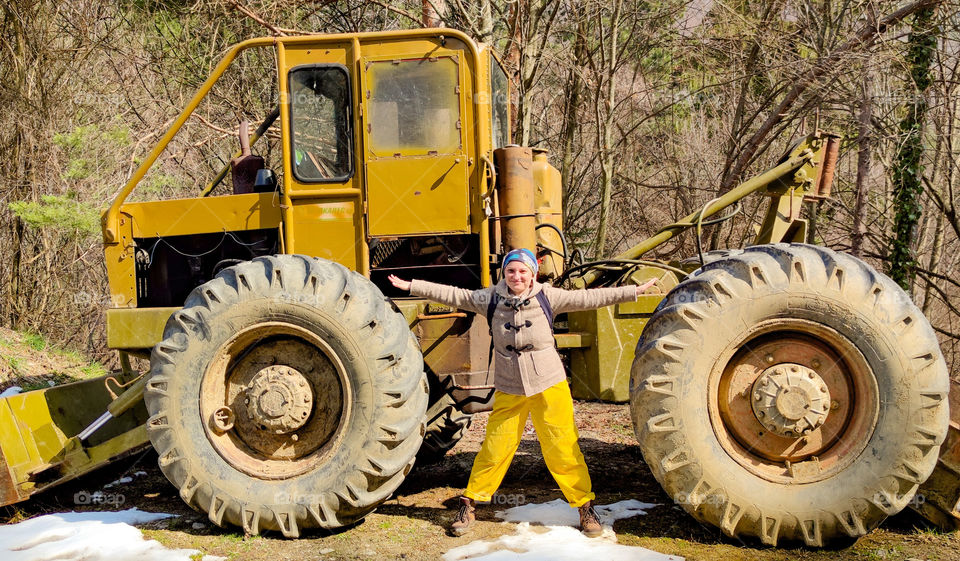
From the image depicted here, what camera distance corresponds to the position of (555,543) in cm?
418

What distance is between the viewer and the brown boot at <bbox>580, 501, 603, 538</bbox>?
4273mm

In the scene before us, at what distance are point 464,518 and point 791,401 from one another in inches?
74.3

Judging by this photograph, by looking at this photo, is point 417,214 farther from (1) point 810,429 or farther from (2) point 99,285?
(2) point 99,285

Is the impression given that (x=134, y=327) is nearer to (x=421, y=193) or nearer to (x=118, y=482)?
(x=118, y=482)

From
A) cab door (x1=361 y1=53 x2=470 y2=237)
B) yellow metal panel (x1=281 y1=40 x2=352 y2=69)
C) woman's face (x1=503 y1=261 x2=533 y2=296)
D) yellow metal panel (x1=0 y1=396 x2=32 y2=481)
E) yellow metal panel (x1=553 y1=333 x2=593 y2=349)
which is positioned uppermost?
yellow metal panel (x1=281 y1=40 x2=352 y2=69)

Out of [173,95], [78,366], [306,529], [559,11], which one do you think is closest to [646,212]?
[559,11]

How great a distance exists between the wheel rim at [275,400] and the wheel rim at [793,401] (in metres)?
2.14

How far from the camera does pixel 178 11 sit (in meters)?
11.3

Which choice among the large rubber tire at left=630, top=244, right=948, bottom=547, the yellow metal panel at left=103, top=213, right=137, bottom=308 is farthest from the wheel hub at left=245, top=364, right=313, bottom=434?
the large rubber tire at left=630, top=244, right=948, bottom=547

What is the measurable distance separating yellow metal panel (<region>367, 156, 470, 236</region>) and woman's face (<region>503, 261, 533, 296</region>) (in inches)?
23.8

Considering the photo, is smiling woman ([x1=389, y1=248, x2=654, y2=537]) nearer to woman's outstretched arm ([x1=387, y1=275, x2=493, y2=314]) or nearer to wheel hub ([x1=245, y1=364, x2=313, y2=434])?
woman's outstretched arm ([x1=387, y1=275, x2=493, y2=314])

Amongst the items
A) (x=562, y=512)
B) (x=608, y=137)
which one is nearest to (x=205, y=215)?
(x=562, y=512)

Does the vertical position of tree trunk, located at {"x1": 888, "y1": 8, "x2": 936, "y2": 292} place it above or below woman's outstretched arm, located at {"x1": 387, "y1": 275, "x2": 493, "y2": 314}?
above

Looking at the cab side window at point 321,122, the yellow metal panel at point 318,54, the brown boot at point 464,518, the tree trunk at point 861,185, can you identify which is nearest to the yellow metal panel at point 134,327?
the cab side window at point 321,122
